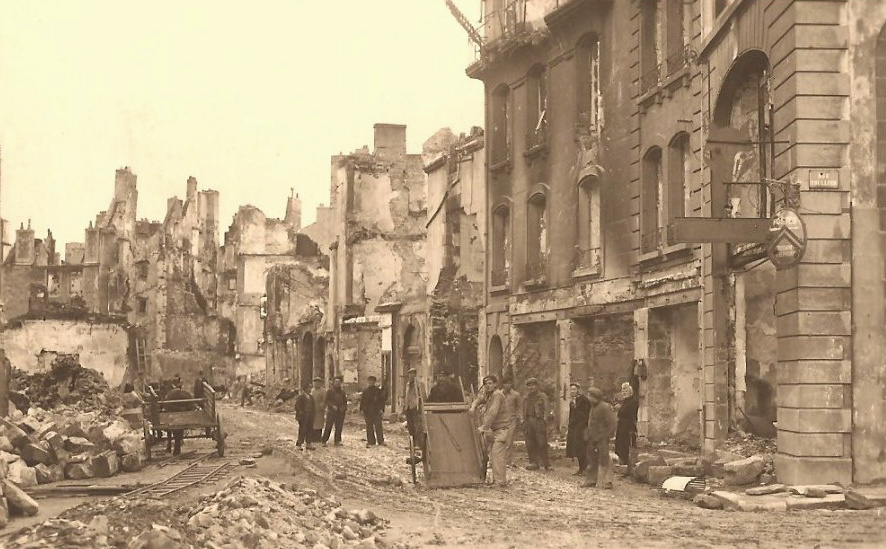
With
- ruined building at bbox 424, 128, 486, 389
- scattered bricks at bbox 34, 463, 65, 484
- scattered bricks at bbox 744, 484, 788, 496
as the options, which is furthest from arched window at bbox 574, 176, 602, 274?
scattered bricks at bbox 34, 463, 65, 484

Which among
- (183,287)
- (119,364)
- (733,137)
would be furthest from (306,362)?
(733,137)

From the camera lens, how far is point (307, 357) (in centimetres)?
5753

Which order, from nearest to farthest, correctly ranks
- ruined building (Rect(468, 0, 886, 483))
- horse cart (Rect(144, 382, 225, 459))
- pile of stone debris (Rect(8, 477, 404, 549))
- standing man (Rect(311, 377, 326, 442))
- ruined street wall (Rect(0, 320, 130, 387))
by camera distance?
pile of stone debris (Rect(8, 477, 404, 549)) < ruined building (Rect(468, 0, 886, 483)) < horse cart (Rect(144, 382, 225, 459)) < standing man (Rect(311, 377, 326, 442)) < ruined street wall (Rect(0, 320, 130, 387))

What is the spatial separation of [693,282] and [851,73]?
261 inches

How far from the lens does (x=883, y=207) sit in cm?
1429

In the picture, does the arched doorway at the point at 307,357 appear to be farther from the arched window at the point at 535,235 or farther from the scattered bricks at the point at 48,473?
the scattered bricks at the point at 48,473

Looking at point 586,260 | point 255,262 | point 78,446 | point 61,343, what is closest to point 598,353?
point 586,260

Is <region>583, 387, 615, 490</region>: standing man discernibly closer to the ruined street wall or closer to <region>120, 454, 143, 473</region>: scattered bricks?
<region>120, 454, 143, 473</region>: scattered bricks

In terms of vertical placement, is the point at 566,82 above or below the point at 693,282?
above

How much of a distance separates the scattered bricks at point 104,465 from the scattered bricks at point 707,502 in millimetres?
9711

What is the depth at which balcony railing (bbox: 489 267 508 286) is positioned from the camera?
101 ft

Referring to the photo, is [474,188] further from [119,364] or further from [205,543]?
[205,543]

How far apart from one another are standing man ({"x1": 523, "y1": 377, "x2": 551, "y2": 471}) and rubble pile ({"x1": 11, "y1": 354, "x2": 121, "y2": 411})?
18097 mm

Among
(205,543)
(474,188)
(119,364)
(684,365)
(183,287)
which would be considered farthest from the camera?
(183,287)
